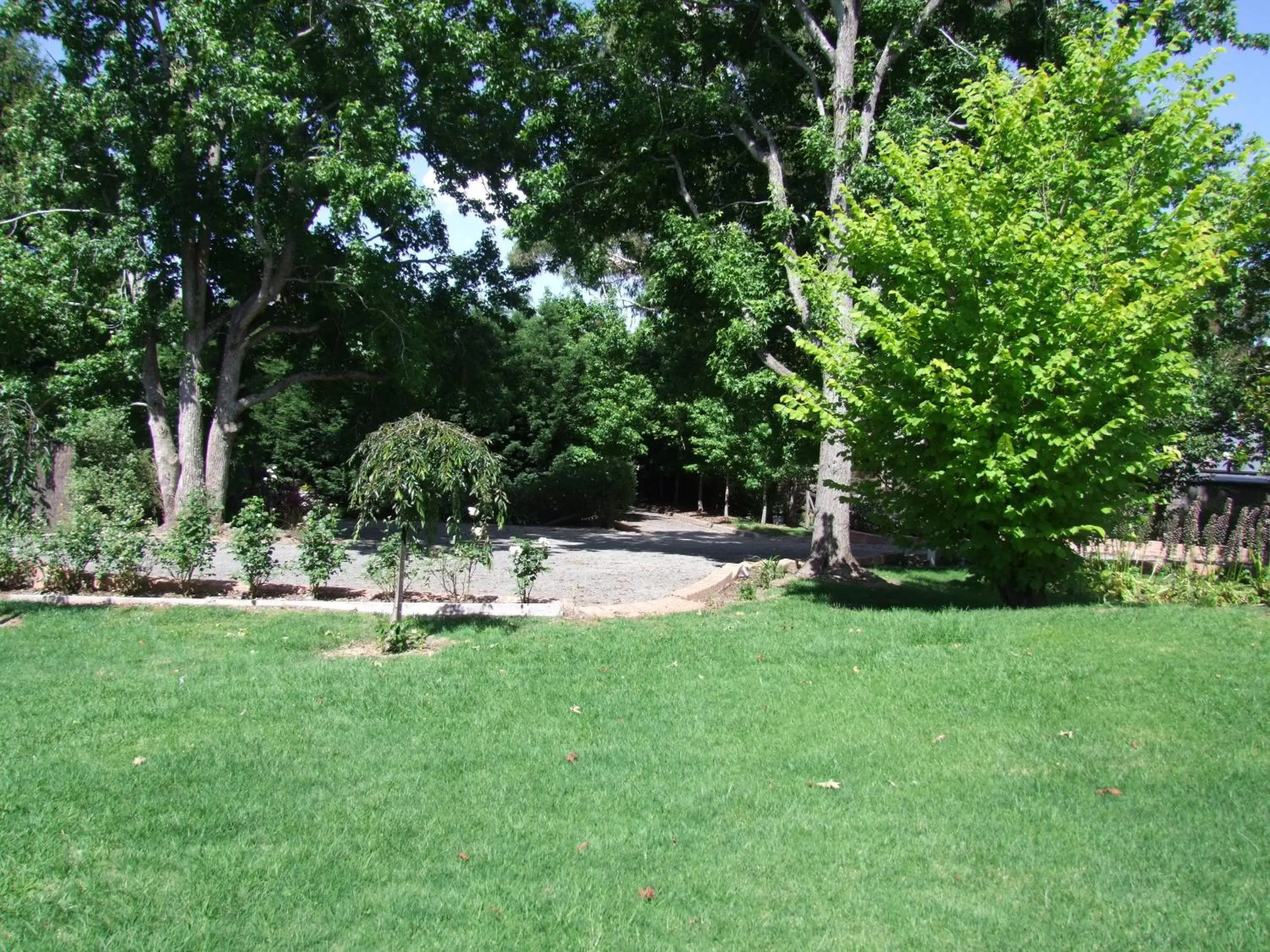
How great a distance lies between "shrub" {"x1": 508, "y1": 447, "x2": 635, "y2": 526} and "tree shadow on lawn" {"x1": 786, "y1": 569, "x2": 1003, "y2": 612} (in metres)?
12.4

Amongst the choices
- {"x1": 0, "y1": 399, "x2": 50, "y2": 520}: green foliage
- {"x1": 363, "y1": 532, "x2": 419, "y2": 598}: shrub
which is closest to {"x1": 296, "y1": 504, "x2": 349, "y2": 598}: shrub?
{"x1": 363, "y1": 532, "x2": 419, "y2": 598}: shrub

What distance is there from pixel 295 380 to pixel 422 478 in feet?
35.5

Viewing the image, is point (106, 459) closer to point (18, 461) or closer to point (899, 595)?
point (18, 461)

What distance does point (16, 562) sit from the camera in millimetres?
10258

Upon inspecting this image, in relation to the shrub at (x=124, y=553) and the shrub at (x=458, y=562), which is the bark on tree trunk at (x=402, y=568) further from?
the shrub at (x=124, y=553)

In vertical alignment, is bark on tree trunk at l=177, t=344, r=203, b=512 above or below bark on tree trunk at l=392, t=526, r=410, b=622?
above

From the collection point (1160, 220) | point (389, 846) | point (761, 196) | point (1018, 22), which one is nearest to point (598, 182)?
point (761, 196)

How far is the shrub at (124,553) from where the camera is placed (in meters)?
9.87

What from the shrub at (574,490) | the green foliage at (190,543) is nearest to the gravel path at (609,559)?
the green foliage at (190,543)

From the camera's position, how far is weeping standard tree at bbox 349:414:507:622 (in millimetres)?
7727

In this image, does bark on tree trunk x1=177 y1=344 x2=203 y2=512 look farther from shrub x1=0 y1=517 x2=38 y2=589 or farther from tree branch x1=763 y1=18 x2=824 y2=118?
tree branch x1=763 y1=18 x2=824 y2=118

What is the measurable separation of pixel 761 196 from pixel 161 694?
12398 mm

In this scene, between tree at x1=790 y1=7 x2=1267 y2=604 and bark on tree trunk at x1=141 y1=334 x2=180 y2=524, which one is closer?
tree at x1=790 y1=7 x2=1267 y2=604

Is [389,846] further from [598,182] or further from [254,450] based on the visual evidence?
[254,450]
